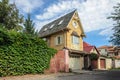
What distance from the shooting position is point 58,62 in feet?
84.8

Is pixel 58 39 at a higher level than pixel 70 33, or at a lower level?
lower

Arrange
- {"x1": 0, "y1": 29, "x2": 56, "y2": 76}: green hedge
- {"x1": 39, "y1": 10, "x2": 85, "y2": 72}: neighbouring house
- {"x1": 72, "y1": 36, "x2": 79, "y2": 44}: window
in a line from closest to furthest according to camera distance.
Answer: {"x1": 0, "y1": 29, "x2": 56, "y2": 76}: green hedge
{"x1": 39, "y1": 10, "x2": 85, "y2": 72}: neighbouring house
{"x1": 72, "y1": 36, "x2": 79, "y2": 44}: window

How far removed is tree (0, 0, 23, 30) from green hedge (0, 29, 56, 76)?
39.3 feet

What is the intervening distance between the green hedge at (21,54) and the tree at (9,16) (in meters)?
12.0

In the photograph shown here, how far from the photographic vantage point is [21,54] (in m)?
20.7

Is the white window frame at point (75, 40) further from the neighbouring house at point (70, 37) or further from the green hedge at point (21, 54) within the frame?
the green hedge at point (21, 54)

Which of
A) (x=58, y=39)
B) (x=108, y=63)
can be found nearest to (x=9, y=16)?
(x=58, y=39)

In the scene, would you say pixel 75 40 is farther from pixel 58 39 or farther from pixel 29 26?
pixel 29 26

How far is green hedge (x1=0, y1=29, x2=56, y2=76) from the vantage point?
19.2 metres

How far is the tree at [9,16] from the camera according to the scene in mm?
32375

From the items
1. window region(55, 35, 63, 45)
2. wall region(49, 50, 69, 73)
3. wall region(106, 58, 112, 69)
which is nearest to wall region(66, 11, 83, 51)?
window region(55, 35, 63, 45)

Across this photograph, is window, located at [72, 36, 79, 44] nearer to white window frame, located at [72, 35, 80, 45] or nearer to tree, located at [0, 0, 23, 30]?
white window frame, located at [72, 35, 80, 45]

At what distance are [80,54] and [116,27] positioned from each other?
31.7 feet

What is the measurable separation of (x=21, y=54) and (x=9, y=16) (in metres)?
14.0
